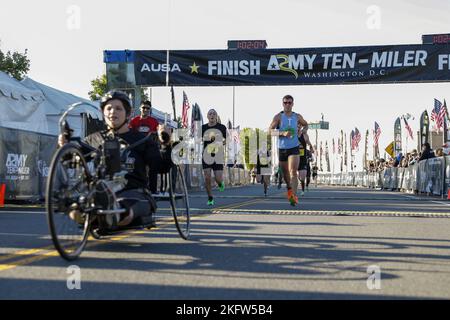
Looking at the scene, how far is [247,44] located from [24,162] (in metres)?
13.3

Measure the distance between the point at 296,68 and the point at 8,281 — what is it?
19.9 metres

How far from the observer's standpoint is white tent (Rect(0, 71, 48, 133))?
18820 millimetres

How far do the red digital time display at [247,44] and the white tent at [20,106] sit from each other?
733 centimetres

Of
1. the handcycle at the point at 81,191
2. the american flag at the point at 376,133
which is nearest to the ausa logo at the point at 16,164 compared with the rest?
the handcycle at the point at 81,191

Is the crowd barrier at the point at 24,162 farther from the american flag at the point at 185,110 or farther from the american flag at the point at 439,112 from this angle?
the american flag at the point at 439,112

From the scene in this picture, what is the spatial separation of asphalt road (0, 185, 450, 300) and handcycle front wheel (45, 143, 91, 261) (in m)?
0.17

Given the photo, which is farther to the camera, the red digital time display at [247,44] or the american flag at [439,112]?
the american flag at [439,112]

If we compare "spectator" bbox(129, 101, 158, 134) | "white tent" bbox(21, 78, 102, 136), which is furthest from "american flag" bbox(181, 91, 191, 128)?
"spectator" bbox(129, 101, 158, 134)

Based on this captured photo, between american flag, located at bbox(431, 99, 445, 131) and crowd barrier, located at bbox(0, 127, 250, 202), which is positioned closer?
crowd barrier, located at bbox(0, 127, 250, 202)

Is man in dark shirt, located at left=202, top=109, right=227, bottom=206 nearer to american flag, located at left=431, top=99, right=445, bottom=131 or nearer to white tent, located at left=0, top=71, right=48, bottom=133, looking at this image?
white tent, located at left=0, top=71, right=48, bottom=133

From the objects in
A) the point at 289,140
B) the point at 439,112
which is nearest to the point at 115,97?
the point at 289,140

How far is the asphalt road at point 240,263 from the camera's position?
4.00m
